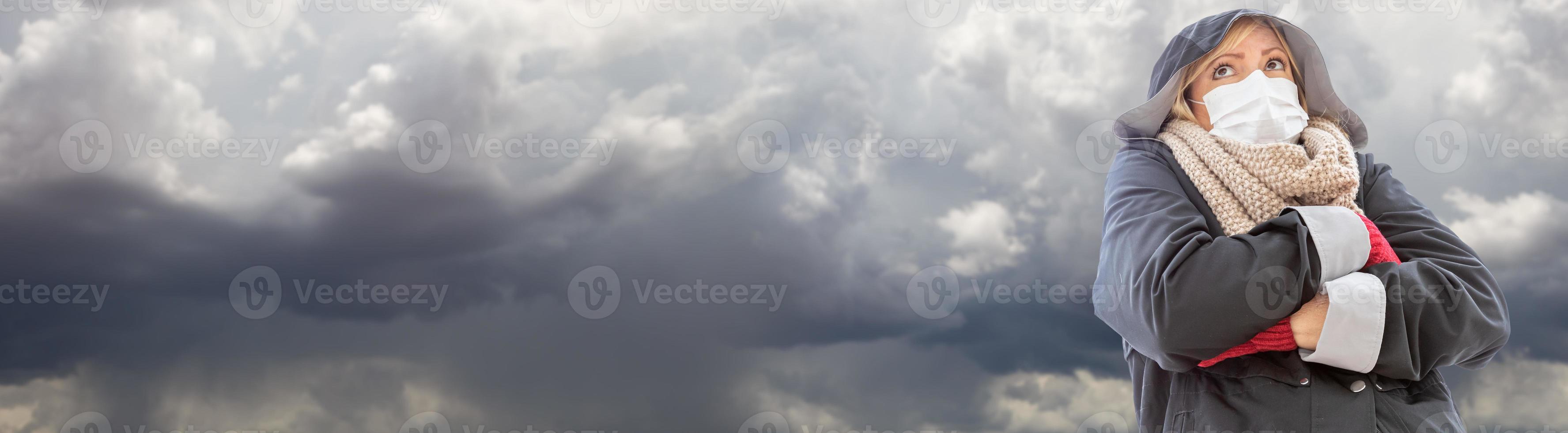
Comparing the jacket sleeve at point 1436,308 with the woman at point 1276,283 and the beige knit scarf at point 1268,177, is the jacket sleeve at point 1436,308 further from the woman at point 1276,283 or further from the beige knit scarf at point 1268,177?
the beige knit scarf at point 1268,177

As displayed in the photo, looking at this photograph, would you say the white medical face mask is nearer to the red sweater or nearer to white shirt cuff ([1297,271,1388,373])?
the red sweater

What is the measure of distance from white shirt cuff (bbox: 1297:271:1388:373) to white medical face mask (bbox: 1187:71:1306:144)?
3.31 ft

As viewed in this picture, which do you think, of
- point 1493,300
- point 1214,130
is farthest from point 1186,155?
point 1493,300

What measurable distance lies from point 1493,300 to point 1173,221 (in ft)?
3.80

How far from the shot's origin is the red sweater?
2.88 meters

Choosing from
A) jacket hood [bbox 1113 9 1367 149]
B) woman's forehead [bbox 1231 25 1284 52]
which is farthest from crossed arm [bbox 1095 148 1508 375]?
woman's forehead [bbox 1231 25 1284 52]

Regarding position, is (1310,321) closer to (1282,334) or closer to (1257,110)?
(1282,334)

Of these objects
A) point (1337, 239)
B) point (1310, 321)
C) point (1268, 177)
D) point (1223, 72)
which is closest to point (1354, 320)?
point (1310, 321)

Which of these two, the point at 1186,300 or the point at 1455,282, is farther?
the point at 1455,282

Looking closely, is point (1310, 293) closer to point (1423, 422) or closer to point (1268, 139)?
point (1423, 422)

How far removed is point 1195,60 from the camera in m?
3.78

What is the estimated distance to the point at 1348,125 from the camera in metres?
4.07

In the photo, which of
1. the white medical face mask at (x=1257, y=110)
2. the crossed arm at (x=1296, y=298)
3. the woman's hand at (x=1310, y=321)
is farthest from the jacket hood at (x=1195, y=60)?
the woman's hand at (x=1310, y=321)

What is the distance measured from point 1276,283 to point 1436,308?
590 millimetres
